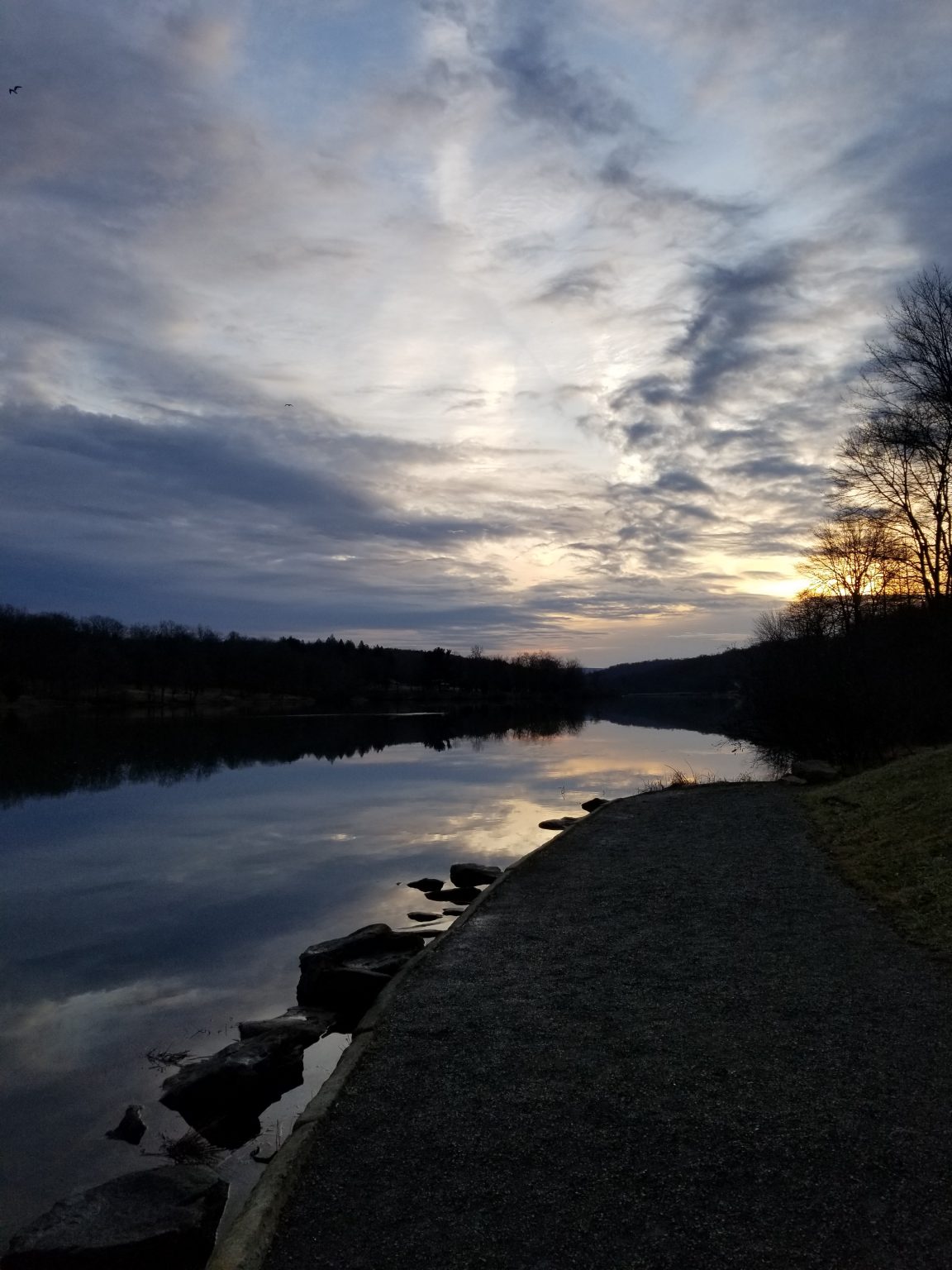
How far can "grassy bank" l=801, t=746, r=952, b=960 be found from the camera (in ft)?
28.8

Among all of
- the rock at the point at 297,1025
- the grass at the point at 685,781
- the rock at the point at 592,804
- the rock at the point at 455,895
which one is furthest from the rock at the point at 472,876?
the rock at the point at 592,804

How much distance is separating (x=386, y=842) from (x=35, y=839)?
819cm

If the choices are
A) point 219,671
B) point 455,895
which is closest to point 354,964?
point 455,895

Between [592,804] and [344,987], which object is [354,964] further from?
[592,804]

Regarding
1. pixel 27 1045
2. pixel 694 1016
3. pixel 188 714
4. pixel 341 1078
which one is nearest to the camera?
pixel 341 1078

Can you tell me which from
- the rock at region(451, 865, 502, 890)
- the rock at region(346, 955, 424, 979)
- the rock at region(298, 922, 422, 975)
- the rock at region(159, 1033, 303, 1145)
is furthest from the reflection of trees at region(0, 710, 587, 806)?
the rock at region(159, 1033, 303, 1145)

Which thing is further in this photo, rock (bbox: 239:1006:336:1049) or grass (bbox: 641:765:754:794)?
grass (bbox: 641:765:754:794)

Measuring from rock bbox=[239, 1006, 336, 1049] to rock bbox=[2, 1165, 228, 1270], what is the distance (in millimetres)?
2727

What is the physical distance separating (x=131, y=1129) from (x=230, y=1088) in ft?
2.62

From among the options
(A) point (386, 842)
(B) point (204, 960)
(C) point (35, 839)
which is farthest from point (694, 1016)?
(C) point (35, 839)

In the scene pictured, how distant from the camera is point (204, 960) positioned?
461 inches

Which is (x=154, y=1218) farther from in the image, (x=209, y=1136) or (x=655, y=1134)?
(x=655, y=1134)

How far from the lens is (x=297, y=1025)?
8.76 meters

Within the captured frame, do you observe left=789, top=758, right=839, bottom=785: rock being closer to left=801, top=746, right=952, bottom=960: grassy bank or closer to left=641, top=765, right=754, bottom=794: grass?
left=641, top=765, right=754, bottom=794: grass
